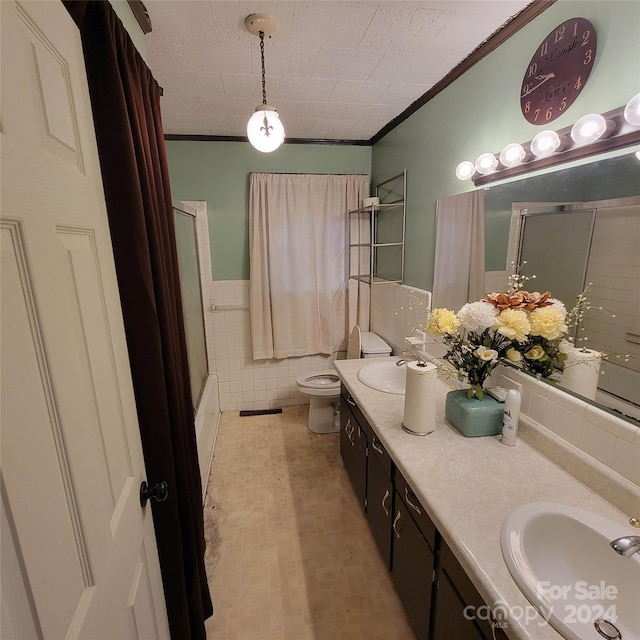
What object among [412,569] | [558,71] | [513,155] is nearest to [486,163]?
[513,155]

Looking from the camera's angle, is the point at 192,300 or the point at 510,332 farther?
the point at 192,300

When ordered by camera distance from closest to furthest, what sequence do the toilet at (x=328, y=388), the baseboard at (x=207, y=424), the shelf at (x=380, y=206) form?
the baseboard at (x=207, y=424) < the shelf at (x=380, y=206) < the toilet at (x=328, y=388)

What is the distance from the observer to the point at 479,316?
127 centimetres

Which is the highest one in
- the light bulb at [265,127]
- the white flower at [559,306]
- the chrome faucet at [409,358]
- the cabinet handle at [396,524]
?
the light bulb at [265,127]

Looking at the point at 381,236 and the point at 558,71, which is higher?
the point at 558,71

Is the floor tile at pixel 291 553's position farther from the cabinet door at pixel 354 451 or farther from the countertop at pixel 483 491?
the countertop at pixel 483 491

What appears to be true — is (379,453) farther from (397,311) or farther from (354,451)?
(397,311)

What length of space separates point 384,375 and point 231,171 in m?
2.04

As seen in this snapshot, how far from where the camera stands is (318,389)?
2.69 meters

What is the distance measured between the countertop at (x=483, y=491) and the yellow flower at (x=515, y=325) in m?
0.44

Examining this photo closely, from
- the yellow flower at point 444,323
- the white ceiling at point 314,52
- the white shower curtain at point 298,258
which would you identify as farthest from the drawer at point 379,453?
the white ceiling at point 314,52

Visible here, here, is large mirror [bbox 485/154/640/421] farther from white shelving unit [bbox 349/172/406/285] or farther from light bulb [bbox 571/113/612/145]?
white shelving unit [bbox 349/172/406/285]

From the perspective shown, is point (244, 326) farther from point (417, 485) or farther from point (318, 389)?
point (417, 485)

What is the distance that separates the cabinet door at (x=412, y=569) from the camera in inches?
45.8
